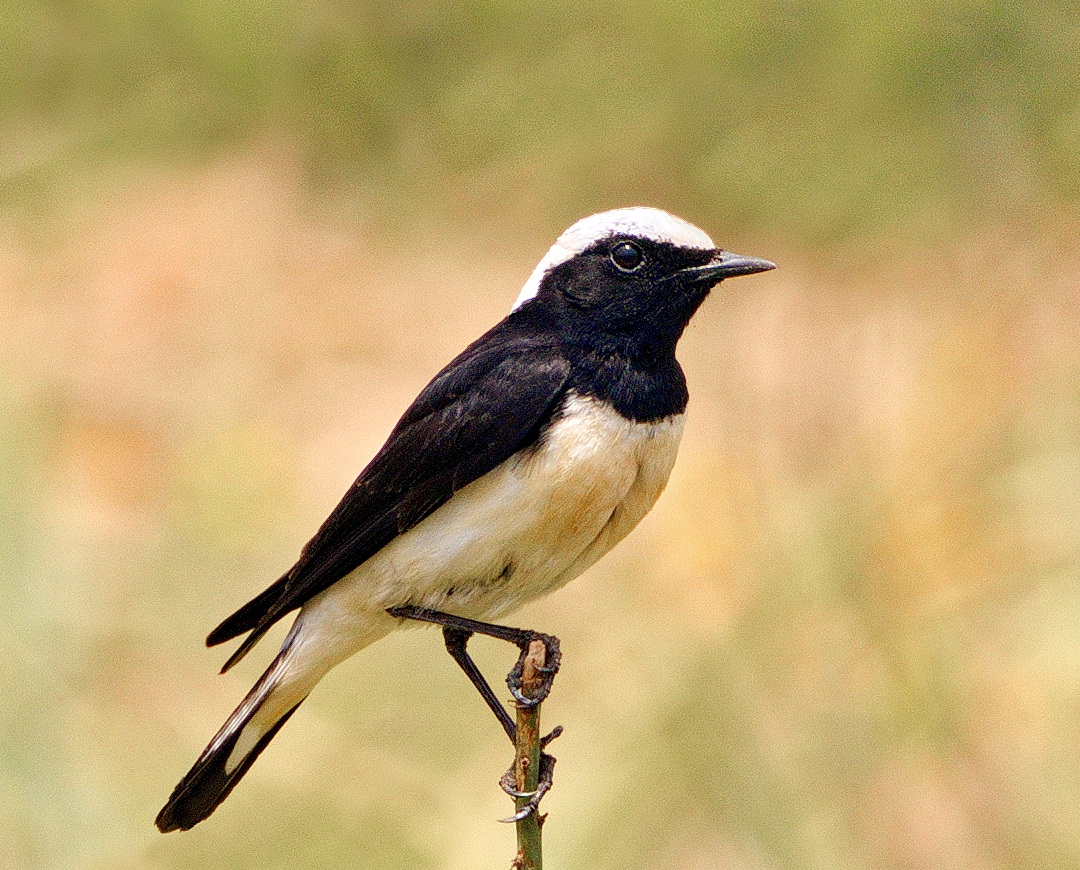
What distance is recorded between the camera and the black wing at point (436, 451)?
3.48 meters

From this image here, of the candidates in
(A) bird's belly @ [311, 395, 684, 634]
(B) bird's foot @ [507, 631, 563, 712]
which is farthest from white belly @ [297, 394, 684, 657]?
(B) bird's foot @ [507, 631, 563, 712]

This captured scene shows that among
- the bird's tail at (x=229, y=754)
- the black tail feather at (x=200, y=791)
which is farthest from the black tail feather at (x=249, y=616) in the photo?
the black tail feather at (x=200, y=791)

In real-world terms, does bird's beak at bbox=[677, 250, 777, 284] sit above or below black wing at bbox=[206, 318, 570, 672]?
above

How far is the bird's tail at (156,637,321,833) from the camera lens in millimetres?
3857

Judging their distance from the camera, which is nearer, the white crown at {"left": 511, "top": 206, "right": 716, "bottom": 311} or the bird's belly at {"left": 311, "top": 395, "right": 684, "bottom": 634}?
the bird's belly at {"left": 311, "top": 395, "right": 684, "bottom": 634}

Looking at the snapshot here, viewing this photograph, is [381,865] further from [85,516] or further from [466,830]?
[85,516]

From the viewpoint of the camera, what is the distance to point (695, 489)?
6430 mm

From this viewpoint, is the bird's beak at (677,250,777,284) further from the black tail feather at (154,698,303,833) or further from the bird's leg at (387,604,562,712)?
Result: the black tail feather at (154,698,303,833)

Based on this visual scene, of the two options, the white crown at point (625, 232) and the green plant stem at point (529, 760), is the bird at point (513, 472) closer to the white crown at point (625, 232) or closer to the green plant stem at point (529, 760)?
the white crown at point (625, 232)

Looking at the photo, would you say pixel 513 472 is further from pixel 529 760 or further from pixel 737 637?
pixel 737 637

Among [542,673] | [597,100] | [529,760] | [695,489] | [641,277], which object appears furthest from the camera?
[695,489]

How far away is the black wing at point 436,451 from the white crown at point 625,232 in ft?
0.70

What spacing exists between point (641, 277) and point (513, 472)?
604 mm

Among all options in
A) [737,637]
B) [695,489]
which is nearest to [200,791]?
[737,637]
